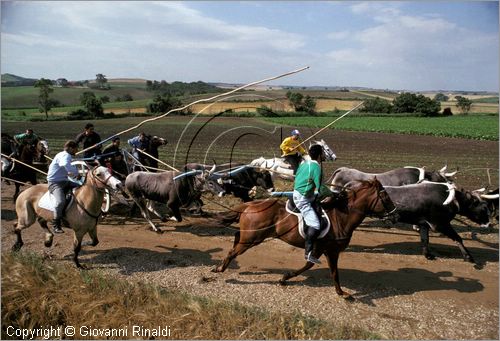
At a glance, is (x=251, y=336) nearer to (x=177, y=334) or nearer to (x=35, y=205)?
(x=177, y=334)

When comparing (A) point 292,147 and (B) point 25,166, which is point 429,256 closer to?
(A) point 292,147

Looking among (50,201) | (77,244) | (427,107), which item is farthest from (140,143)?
(427,107)

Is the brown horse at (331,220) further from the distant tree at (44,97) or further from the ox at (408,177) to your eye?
the distant tree at (44,97)

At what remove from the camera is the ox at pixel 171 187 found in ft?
37.9

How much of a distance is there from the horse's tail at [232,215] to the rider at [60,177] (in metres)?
3.52

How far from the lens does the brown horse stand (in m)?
7.77

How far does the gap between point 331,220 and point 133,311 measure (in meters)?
4.20

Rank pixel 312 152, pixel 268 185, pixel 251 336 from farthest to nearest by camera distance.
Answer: pixel 268 185 → pixel 312 152 → pixel 251 336

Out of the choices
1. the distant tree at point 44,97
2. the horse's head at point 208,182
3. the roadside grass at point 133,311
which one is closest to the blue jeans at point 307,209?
the roadside grass at point 133,311

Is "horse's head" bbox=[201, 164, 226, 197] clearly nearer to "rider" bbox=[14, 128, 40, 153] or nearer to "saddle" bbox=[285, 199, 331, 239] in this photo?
"saddle" bbox=[285, 199, 331, 239]

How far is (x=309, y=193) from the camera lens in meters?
7.62

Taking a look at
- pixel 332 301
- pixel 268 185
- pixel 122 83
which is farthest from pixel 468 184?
pixel 122 83

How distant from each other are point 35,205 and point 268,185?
26.1 ft

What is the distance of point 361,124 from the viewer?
A: 55562mm
